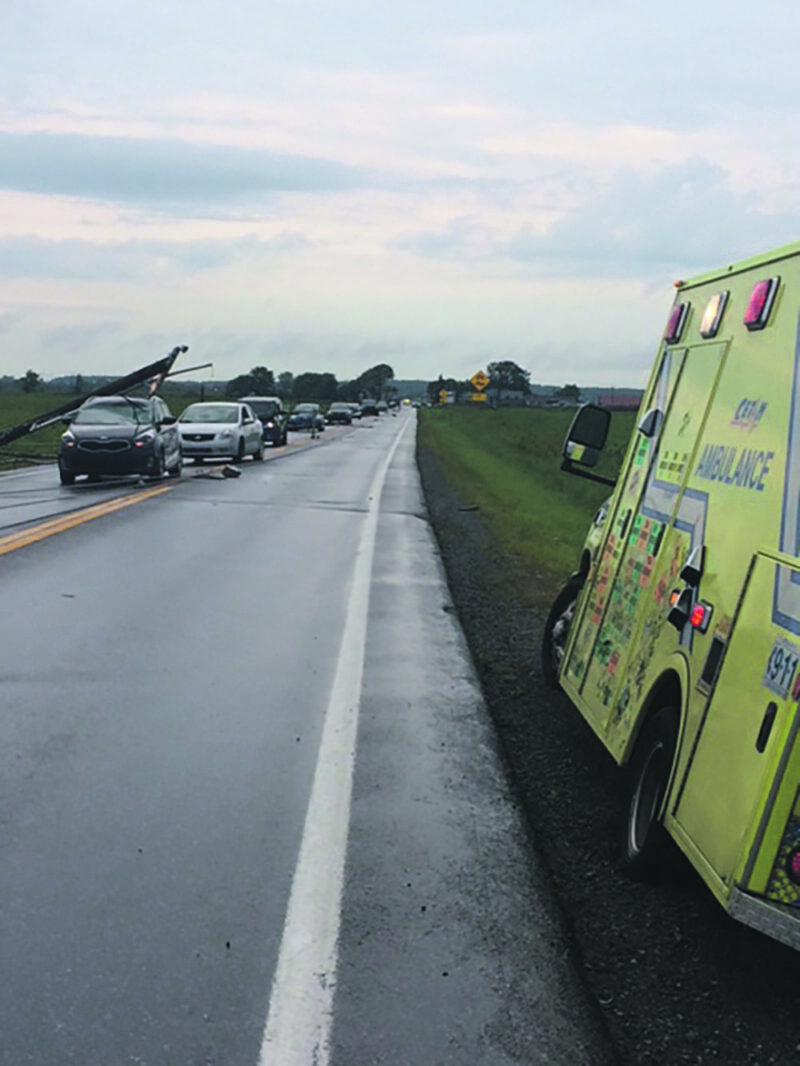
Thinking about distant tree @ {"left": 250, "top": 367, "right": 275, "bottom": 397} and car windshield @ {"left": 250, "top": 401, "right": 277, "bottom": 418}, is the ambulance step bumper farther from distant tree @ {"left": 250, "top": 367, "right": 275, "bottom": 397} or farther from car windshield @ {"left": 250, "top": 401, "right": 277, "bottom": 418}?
distant tree @ {"left": 250, "top": 367, "right": 275, "bottom": 397}

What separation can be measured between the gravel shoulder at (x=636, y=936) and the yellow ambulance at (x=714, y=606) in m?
0.21

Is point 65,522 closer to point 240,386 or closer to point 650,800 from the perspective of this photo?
point 650,800

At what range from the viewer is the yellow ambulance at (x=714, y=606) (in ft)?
12.0

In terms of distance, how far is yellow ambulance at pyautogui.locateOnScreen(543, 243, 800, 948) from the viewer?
3.65 m

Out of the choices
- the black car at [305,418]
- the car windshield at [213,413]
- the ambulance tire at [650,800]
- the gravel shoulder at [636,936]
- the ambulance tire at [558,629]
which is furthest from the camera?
the black car at [305,418]

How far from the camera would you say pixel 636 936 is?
4.45 metres

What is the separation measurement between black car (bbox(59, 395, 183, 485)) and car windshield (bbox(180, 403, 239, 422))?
7.53m

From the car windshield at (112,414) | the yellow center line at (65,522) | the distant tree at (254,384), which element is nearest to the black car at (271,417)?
the car windshield at (112,414)

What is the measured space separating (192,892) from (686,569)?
2081mm

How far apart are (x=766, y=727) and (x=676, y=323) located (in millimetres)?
3307

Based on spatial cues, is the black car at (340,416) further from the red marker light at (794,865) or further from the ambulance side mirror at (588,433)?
the red marker light at (794,865)

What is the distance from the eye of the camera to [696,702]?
14.3 feet

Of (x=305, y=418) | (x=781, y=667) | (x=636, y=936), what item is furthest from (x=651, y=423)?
(x=305, y=418)

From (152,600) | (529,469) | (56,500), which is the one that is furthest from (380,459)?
(152,600)
